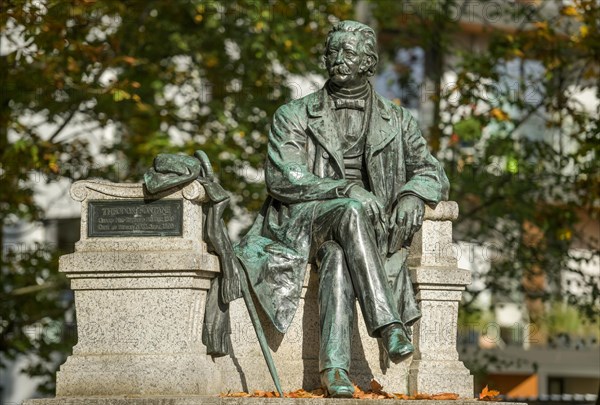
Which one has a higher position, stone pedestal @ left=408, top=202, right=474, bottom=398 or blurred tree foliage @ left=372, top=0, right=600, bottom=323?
blurred tree foliage @ left=372, top=0, right=600, bottom=323

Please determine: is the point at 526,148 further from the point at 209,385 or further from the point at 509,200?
the point at 209,385

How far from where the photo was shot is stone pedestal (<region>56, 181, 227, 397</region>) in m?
11.8

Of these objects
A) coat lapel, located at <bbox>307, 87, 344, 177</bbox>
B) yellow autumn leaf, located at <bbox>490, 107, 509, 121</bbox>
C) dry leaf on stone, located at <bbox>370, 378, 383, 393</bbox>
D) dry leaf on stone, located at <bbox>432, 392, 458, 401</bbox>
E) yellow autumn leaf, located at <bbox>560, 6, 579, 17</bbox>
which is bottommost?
dry leaf on stone, located at <bbox>432, 392, 458, 401</bbox>

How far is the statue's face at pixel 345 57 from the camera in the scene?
12.9m

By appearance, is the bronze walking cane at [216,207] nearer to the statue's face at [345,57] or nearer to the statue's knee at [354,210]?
the statue's knee at [354,210]

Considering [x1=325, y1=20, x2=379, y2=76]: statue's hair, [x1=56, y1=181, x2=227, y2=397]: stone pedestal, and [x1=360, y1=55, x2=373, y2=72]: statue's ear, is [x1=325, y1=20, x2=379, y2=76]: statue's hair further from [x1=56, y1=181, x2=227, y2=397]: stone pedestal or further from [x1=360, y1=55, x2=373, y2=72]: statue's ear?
[x1=56, y1=181, x2=227, y2=397]: stone pedestal

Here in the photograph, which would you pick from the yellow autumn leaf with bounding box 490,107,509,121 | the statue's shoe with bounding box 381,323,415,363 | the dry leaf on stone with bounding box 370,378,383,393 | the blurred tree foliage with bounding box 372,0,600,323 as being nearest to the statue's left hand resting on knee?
the statue's shoe with bounding box 381,323,415,363

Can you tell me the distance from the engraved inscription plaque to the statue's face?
1.77m

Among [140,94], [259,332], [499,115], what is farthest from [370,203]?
[140,94]

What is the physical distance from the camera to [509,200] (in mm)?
20109

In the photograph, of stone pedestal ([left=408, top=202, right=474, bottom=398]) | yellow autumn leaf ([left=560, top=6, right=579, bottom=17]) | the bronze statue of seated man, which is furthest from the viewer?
yellow autumn leaf ([left=560, top=6, right=579, bottom=17])

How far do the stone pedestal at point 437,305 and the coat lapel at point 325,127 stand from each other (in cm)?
80

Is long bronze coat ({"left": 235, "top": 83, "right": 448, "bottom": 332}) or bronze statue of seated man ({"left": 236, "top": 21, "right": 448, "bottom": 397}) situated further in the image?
long bronze coat ({"left": 235, "top": 83, "right": 448, "bottom": 332})

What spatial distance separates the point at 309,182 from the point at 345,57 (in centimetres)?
103
